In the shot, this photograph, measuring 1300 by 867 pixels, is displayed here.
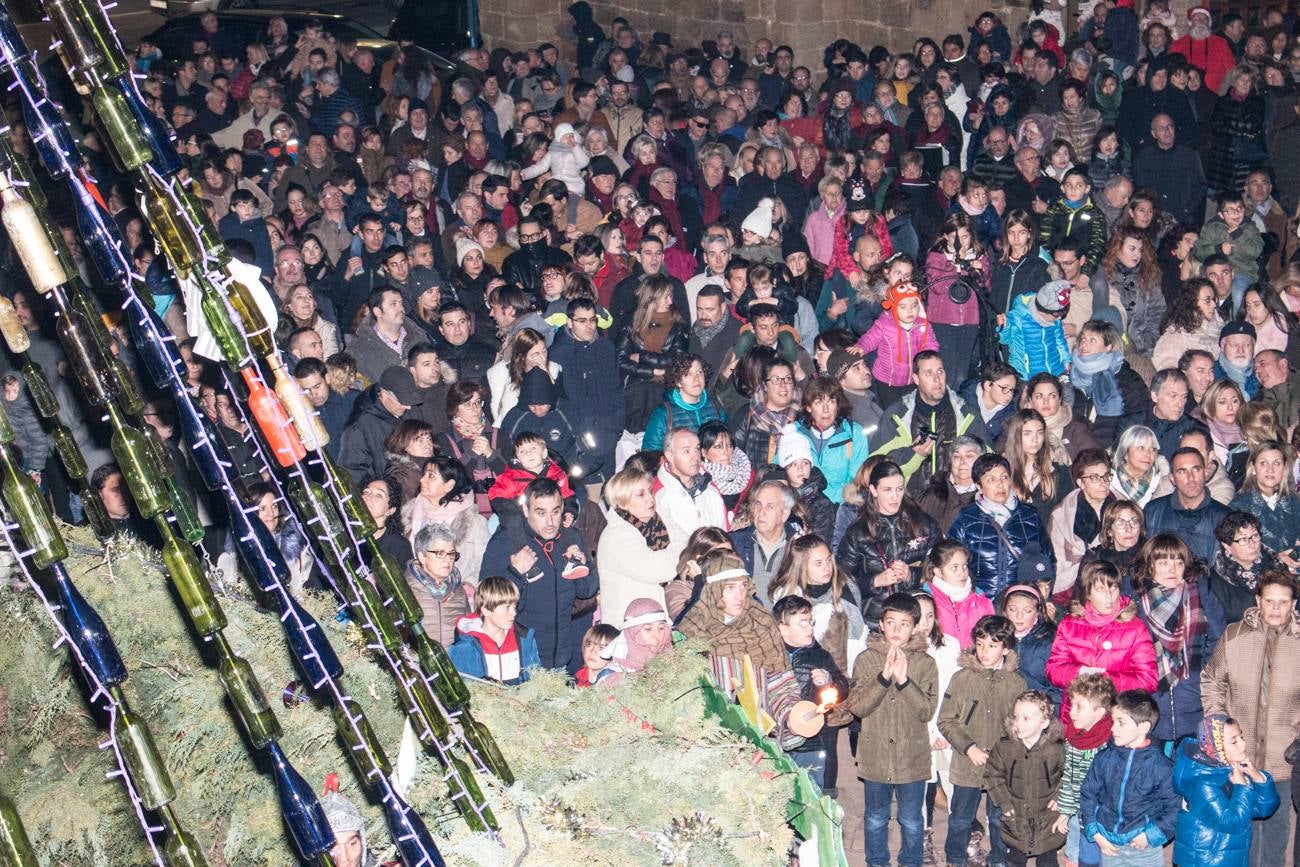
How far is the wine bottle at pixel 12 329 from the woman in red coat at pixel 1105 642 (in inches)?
228

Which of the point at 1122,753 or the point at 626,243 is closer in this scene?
the point at 1122,753

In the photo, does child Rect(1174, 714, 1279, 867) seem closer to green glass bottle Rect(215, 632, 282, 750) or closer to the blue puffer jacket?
the blue puffer jacket

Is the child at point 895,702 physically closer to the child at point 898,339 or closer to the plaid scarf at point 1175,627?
the plaid scarf at point 1175,627

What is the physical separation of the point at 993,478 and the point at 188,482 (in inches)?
156

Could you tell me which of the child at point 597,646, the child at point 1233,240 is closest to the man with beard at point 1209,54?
the child at point 1233,240

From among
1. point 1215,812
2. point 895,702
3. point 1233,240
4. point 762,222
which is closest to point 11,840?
point 895,702

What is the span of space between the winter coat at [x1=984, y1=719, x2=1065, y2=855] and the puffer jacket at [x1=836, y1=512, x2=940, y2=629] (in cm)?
116

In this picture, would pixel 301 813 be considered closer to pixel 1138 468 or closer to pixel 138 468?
pixel 138 468

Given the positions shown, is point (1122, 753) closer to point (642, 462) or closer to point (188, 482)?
point (642, 462)

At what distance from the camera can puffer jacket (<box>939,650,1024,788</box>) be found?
271 inches

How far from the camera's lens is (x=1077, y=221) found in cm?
1175

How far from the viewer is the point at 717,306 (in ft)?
32.5

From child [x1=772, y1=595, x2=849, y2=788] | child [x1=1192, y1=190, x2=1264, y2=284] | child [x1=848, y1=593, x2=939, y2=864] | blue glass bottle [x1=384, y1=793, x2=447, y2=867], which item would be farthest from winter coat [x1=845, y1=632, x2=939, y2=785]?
child [x1=1192, y1=190, x2=1264, y2=284]

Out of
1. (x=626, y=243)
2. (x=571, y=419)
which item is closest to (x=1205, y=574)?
(x=571, y=419)
